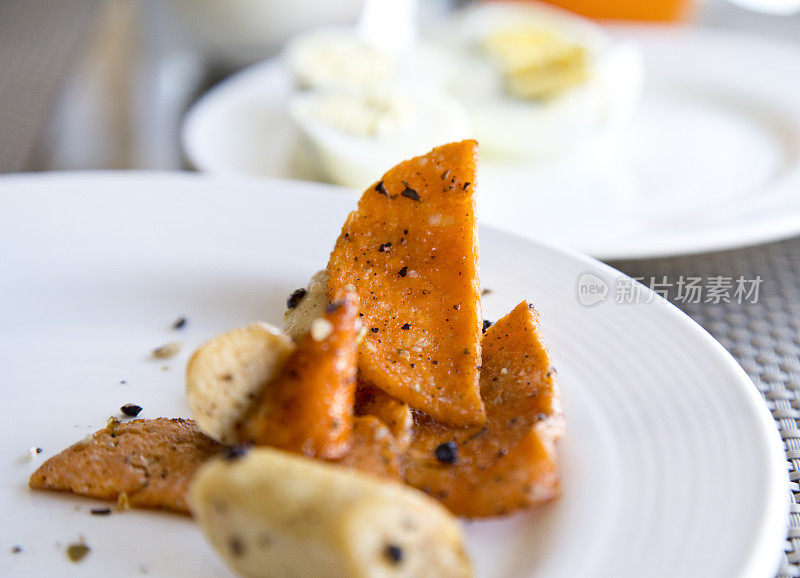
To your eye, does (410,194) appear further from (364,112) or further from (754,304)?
(364,112)

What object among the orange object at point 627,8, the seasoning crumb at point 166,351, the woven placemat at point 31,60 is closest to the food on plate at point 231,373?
the seasoning crumb at point 166,351

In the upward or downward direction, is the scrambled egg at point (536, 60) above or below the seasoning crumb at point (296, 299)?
above

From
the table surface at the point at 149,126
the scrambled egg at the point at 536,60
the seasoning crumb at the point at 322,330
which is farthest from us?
the scrambled egg at the point at 536,60

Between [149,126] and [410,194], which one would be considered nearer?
[410,194]

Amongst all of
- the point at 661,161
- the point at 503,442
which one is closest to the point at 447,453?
the point at 503,442

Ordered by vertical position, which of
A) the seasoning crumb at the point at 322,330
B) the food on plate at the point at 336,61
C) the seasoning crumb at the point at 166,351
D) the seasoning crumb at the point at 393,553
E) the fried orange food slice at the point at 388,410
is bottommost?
the seasoning crumb at the point at 166,351

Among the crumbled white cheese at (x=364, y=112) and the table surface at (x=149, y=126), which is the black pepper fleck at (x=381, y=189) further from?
the crumbled white cheese at (x=364, y=112)

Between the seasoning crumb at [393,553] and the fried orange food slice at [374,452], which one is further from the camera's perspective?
the fried orange food slice at [374,452]

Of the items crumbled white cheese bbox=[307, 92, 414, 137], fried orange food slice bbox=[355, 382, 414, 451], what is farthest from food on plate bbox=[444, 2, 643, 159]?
fried orange food slice bbox=[355, 382, 414, 451]
